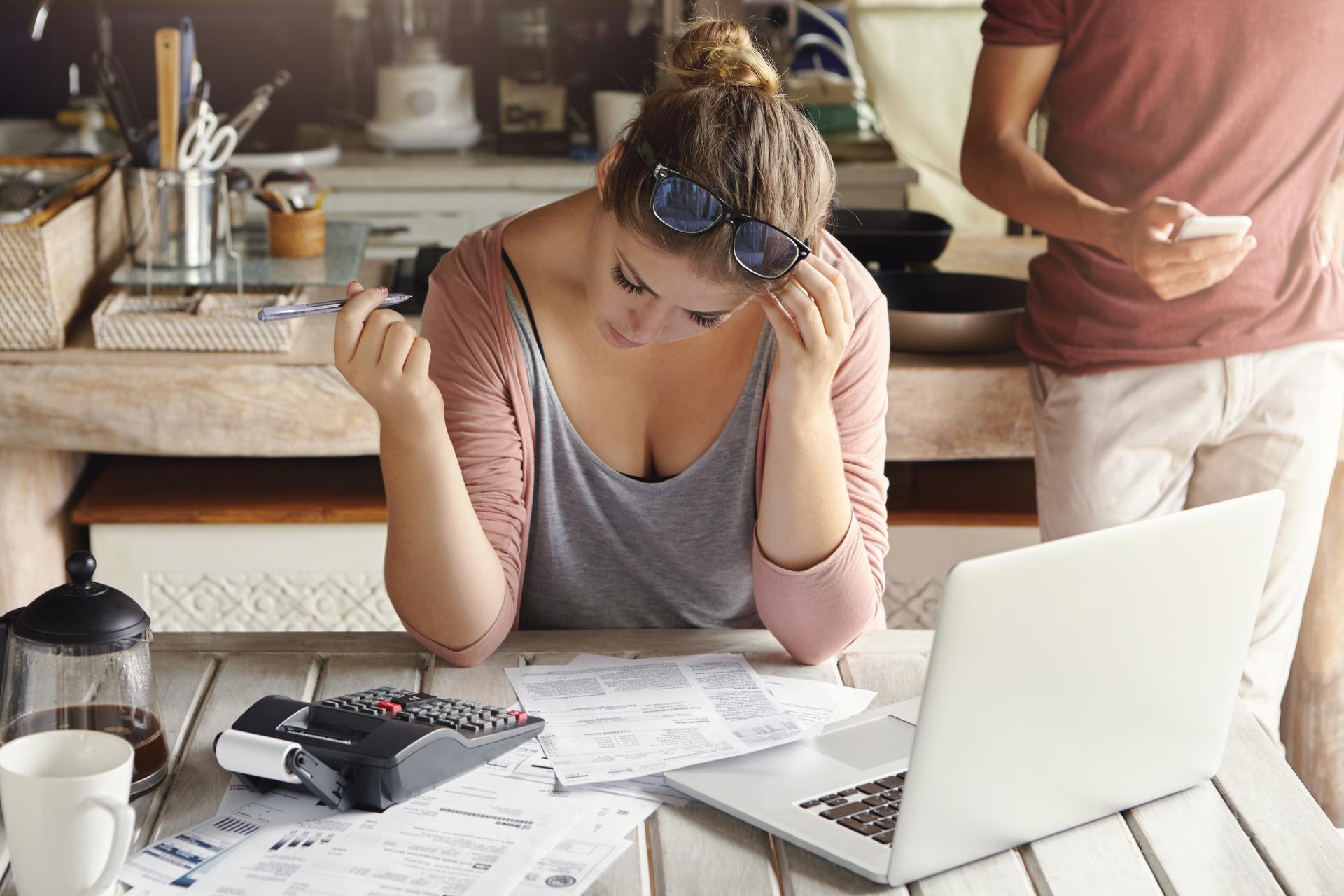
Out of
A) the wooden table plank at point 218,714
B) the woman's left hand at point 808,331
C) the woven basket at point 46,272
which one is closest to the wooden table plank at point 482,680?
the wooden table plank at point 218,714

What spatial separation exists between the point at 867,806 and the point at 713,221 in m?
0.45

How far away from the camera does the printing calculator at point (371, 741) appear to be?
93 centimetres

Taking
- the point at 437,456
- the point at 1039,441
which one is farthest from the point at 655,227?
the point at 1039,441

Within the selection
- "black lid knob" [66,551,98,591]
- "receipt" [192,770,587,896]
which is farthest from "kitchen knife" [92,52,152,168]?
"receipt" [192,770,587,896]

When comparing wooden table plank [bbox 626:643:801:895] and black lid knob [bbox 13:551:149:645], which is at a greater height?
black lid knob [bbox 13:551:149:645]

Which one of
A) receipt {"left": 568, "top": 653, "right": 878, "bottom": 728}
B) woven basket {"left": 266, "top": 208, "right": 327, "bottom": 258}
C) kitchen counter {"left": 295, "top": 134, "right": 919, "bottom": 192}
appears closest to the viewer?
receipt {"left": 568, "top": 653, "right": 878, "bottom": 728}

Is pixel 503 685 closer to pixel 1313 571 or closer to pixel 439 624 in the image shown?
pixel 439 624

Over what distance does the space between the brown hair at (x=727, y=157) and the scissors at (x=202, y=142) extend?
1.10 m

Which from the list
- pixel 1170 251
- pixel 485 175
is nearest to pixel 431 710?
pixel 1170 251

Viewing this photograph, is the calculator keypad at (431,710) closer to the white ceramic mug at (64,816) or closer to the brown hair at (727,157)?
the white ceramic mug at (64,816)

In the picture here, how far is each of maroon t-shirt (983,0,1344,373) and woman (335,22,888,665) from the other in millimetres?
535

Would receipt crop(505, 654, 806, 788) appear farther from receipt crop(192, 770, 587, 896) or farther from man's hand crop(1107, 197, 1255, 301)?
man's hand crop(1107, 197, 1255, 301)

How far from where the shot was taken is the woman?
1.09 metres

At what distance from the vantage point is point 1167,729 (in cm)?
95
